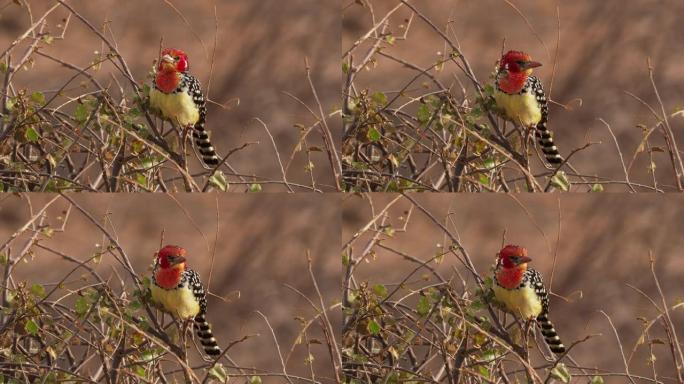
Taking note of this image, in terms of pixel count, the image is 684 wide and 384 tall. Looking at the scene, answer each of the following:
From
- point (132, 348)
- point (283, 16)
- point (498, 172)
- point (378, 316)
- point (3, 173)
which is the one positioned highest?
point (283, 16)

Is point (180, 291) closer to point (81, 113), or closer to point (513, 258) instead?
point (81, 113)

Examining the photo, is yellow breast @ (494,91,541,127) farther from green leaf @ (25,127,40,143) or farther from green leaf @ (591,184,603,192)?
Result: green leaf @ (25,127,40,143)

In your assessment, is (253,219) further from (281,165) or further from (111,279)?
(111,279)

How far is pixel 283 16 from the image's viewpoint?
3252mm

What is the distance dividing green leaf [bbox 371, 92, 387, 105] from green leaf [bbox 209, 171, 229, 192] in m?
0.52

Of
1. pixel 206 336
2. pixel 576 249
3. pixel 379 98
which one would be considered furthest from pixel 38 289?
pixel 576 249

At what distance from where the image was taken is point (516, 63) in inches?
126

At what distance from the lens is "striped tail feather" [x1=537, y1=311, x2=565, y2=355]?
3207 mm

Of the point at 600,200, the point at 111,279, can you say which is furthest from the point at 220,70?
the point at 600,200

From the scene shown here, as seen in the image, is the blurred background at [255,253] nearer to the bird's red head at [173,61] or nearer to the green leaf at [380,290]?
the green leaf at [380,290]

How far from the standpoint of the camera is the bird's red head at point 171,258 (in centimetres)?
312

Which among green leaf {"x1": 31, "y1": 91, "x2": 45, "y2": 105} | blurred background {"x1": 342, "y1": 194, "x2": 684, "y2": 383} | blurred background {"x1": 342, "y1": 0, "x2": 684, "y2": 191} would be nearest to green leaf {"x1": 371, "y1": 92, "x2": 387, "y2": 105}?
blurred background {"x1": 342, "y1": 0, "x2": 684, "y2": 191}

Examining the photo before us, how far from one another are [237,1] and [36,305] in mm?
1109

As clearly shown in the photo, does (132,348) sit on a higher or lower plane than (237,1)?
lower
